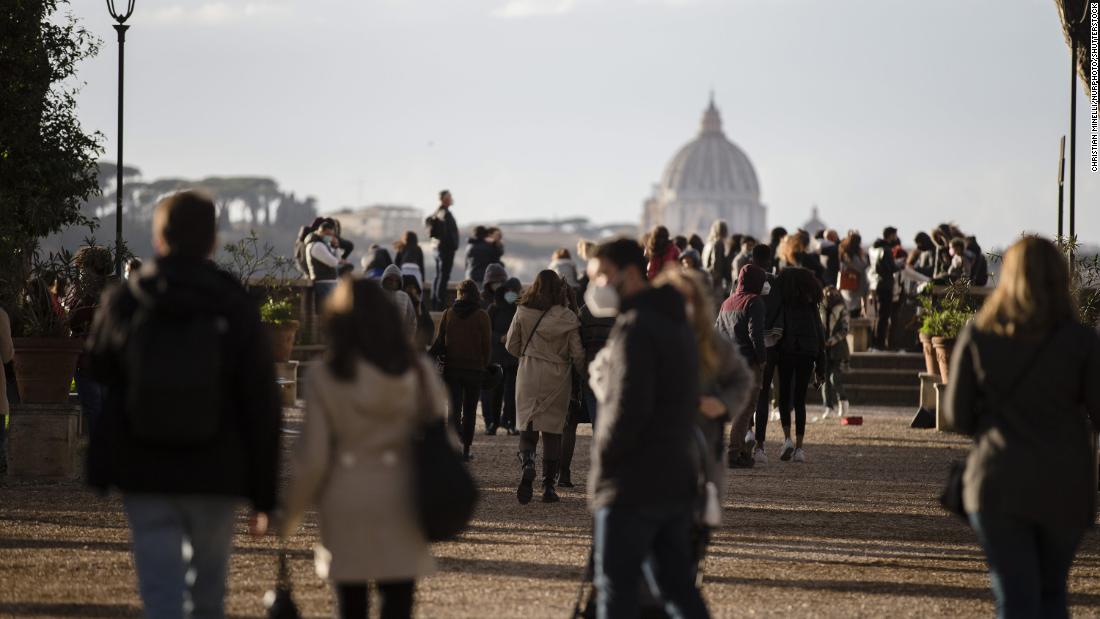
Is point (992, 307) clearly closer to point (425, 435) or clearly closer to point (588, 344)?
point (425, 435)

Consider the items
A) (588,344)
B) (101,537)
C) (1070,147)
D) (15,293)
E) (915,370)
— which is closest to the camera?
(101,537)

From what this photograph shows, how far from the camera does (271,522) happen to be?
493 centimetres

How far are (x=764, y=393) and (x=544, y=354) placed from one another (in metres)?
3.48

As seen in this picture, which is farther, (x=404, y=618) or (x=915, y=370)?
(x=915, y=370)

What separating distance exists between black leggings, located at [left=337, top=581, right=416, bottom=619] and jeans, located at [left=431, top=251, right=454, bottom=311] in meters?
20.2

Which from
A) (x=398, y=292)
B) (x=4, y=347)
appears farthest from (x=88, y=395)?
(x=398, y=292)

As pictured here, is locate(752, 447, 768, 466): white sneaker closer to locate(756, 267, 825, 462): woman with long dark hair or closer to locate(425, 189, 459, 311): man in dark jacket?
locate(756, 267, 825, 462): woman with long dark hair

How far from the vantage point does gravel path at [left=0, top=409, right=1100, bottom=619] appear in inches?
301

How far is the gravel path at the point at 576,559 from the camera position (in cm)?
763

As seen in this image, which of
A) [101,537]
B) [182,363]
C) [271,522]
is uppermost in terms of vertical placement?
[182,363]

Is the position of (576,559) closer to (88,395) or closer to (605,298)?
(605,298)

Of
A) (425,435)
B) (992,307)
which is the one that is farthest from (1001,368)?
Answer: (425,435)

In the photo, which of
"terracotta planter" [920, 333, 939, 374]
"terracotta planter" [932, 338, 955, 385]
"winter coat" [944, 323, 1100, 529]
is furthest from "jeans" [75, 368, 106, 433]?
"winter coat" [944, 323, 1100, 529]

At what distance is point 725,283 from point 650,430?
20.2 meters
